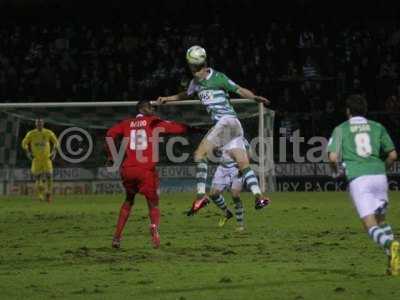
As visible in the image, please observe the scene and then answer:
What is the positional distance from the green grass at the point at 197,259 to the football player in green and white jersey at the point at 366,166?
0.48 meters

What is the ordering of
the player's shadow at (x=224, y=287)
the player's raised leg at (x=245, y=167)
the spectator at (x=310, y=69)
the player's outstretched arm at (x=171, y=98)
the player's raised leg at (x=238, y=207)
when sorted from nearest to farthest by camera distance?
1. the player's shadow at (x=224, y=287)
2. the player's outstretched arm at (x=171, y=98)
3. the player's raised leg at (x=245, y=167)
4. the player's raised leg at (x=238, y=207)
5. the spectator at (x=310, y=69)

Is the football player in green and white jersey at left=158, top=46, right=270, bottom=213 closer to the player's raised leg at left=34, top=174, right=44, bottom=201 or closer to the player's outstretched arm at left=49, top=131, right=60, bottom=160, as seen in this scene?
the player's outstretched arm at left=49, top=131, right=60, bottom=160

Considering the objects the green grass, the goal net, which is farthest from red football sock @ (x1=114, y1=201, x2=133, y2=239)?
the goal net

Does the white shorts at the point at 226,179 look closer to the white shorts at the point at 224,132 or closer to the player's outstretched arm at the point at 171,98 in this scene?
the white shorts at the point at 224,132

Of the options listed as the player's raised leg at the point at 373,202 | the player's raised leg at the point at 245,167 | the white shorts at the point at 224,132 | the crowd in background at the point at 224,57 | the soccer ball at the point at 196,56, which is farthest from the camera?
the crowd in background at the point at 224,57

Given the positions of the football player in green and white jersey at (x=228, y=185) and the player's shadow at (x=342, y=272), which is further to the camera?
the football player in green and white jersey at (x=228, y=185)

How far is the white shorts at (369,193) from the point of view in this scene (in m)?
10.1

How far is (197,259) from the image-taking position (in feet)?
39.7

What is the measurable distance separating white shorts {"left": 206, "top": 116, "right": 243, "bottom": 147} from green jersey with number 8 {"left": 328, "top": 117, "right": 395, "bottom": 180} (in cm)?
486

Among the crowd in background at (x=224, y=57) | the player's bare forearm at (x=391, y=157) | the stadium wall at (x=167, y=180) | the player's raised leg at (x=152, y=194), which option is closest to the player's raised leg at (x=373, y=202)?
the player's bare forearm at (x=391, y=157)

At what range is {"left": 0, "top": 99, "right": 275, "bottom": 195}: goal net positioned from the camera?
92.3 feet

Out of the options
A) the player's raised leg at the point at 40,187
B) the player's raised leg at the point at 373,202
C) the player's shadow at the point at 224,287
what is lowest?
the player's shadow at the point at 224,287

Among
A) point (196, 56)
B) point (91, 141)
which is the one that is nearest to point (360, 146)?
point (196, 56)

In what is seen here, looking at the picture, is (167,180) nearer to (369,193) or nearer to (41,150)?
(41,150)
